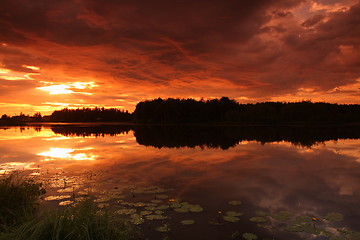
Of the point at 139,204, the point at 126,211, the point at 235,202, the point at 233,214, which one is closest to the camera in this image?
the point at 233,214

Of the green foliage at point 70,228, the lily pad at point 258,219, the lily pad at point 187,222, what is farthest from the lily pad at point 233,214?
the green foliage at point 70,228

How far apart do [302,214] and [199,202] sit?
4.30m

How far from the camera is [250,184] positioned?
48.2ft

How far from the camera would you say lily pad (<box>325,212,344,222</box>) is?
944 centimetres

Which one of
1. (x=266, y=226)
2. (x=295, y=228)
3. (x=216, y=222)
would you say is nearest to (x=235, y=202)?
(x=216, y=222)

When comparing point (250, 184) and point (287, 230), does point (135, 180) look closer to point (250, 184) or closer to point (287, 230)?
point (250, 184)

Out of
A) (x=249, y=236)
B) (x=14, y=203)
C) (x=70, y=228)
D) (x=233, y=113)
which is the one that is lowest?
(x=249, y=236)

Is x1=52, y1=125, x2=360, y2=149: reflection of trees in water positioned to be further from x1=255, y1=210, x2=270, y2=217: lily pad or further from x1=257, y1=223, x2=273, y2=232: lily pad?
x1=257, y1=223, x2=273, y2=232: lily pad

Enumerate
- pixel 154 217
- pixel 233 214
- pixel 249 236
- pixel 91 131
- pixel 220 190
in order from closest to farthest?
pixel 249 236, pixel 154 217, pixel 233 214, pixel 220 190, pixel 91 131

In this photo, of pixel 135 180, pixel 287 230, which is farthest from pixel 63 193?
pixel 287 230

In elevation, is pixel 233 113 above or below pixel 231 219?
above

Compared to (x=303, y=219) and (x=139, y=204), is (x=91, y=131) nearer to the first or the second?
(x=139, y=204)

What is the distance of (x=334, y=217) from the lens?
31.4 feet

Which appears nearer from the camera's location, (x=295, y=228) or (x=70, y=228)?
(x=70, y=228)
